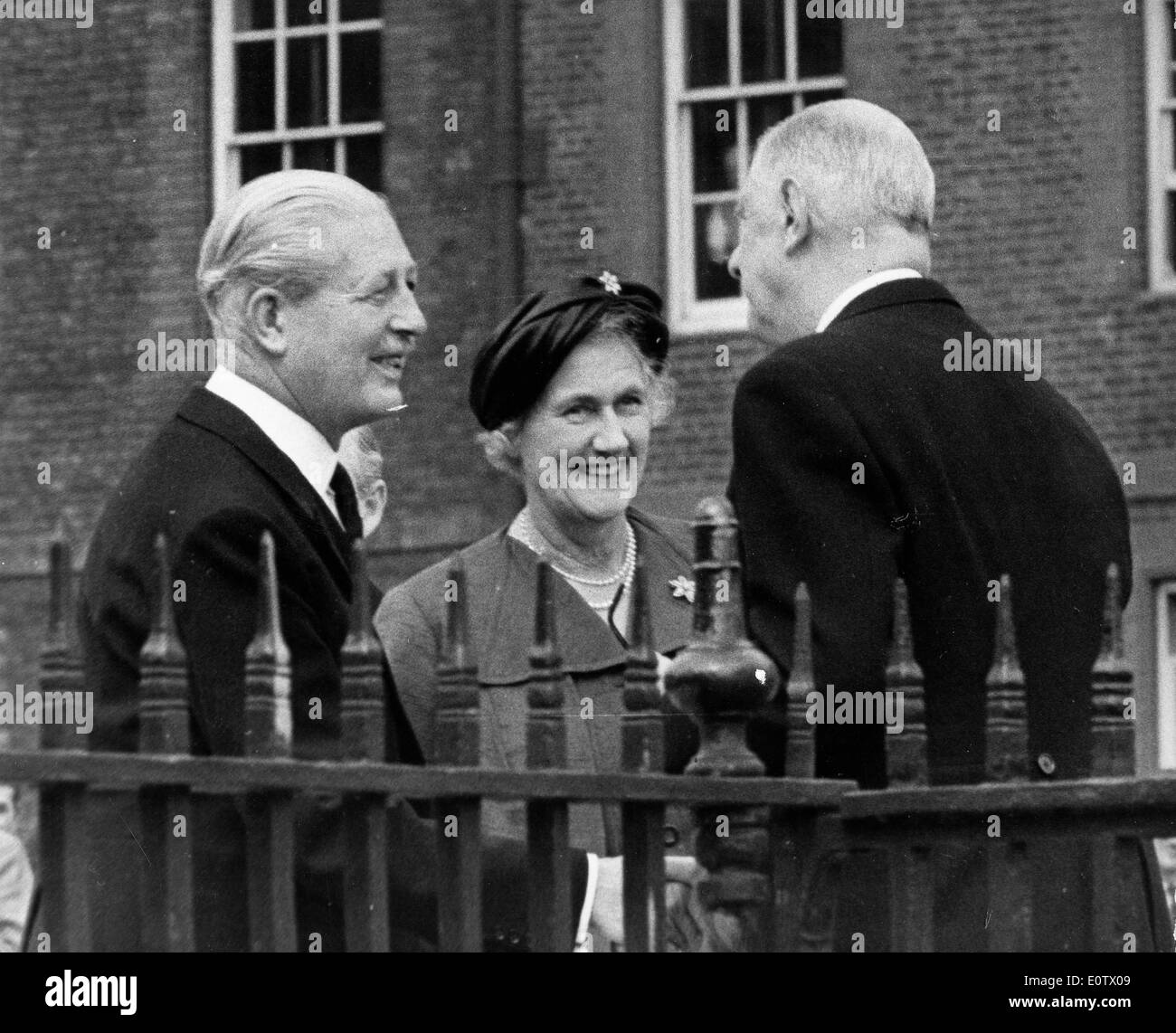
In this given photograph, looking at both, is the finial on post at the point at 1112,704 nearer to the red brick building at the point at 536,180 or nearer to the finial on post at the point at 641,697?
the finial on post at the point at 641,697

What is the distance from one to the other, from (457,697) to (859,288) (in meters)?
1.11

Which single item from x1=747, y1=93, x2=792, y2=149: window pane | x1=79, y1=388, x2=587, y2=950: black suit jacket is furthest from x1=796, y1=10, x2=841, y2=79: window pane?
x1=79, y1=388, x2=587, y2=950: black suit jacket

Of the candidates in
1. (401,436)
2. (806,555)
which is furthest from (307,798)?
(401,436)

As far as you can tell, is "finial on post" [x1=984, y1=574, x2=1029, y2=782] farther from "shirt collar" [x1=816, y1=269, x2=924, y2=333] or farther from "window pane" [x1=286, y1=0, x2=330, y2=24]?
"window pane" [x1=286, y1=0, x2=330, y2=24]

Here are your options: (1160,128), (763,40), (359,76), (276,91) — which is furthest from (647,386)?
(276,91)

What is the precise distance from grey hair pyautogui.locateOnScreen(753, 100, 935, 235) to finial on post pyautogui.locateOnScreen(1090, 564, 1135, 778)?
0.80 meters

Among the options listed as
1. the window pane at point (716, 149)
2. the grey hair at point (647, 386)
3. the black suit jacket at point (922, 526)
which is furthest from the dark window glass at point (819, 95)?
the black suit jacket at point (922, 526)

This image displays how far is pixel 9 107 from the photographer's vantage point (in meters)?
14.4

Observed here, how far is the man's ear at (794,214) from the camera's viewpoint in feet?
14.0

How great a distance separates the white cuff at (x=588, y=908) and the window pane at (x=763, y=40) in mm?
9858

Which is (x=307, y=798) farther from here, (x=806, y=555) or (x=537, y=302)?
(x=537, y=302)

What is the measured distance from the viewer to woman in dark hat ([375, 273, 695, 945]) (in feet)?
16.7

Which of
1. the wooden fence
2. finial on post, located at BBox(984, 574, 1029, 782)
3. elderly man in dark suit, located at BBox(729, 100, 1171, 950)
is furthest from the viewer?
elderly man in dark suit, located at BBox(729, 100, 1171, 950)

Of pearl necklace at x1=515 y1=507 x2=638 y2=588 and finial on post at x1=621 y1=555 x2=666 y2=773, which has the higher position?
pearl necklace at x1=515 y1=507 x2=638 y2=588
